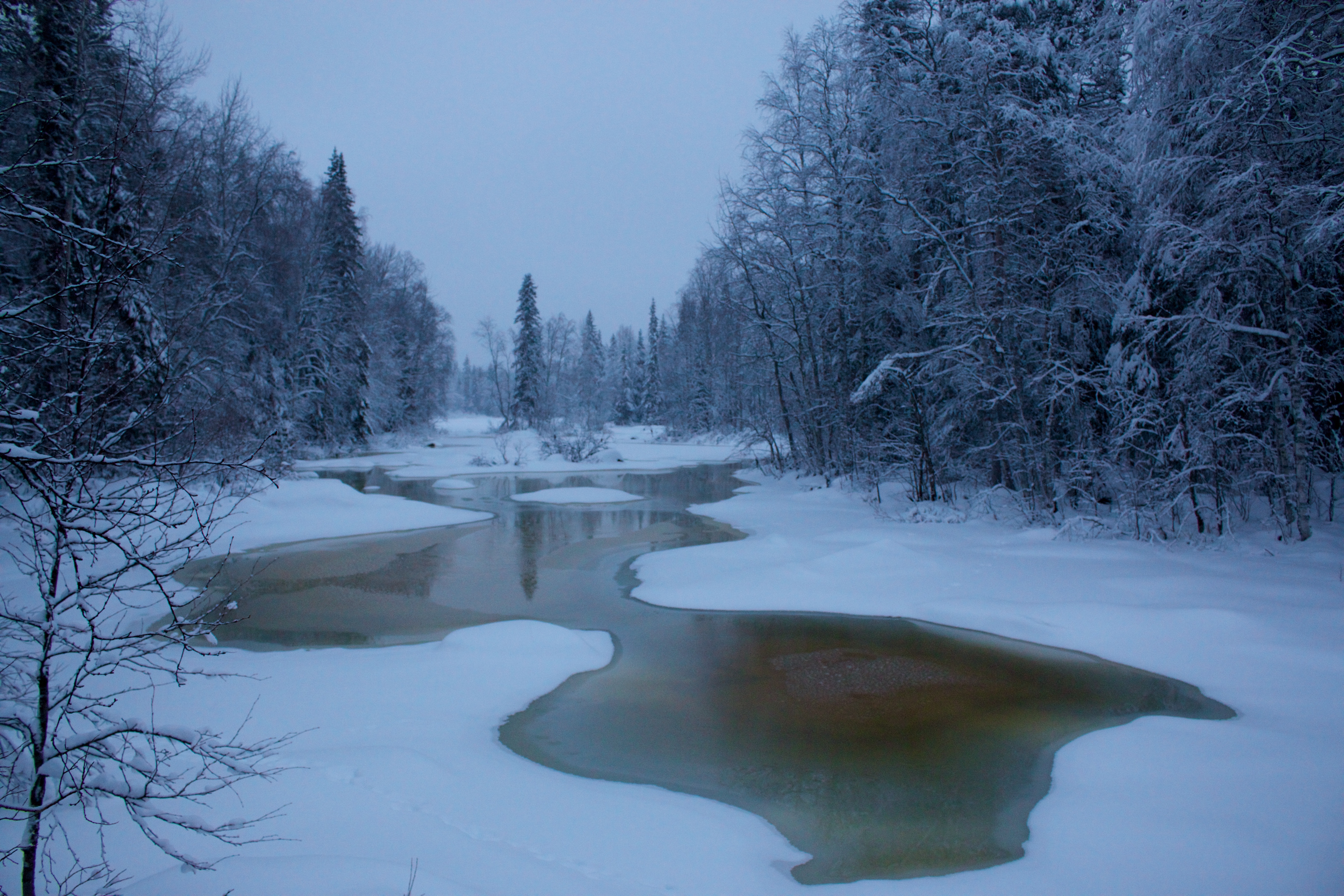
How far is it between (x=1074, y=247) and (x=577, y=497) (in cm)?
1366

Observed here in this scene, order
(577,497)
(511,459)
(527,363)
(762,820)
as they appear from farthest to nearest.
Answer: (527,363)
(511,459)
(577,497)
(762,820)

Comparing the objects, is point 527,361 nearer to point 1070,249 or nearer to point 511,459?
point 511,459

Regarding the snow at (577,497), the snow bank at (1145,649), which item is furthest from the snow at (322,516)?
the snow bank at (1145,649)

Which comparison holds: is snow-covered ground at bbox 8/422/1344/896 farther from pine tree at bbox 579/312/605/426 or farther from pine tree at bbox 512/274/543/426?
pine tree at bbox 579/312/605/426

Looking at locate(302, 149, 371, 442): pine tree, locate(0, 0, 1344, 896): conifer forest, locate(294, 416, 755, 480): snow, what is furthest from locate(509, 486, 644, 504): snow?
locate(302, 149, 371, 442): pine tree

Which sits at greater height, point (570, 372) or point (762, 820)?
point (570, 372)

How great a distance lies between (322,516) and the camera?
49.8 feet

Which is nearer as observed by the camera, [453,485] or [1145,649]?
[1145,649]

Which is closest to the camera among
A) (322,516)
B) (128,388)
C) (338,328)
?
(128,388)

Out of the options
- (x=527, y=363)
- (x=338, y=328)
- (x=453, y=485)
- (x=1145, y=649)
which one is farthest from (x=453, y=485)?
(x=527, y=363)

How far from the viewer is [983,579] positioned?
931 cm

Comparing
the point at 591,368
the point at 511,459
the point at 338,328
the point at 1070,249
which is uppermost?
the point at 591,368

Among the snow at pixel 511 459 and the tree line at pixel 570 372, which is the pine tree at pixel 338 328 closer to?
the snow at pixel 511 459

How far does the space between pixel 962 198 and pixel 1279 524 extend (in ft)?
24.2
